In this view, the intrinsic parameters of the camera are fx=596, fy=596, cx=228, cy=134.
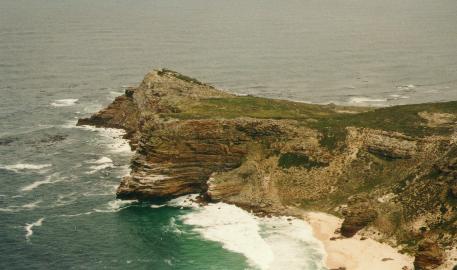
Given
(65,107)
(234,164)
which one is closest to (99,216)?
(234,164)

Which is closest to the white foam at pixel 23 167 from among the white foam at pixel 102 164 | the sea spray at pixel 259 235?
the white foam at pixel 102 164

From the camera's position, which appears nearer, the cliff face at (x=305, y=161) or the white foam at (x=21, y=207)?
the cliff face at (x=305, y=161)

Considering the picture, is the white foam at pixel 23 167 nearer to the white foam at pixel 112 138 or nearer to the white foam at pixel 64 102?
the white foam at pixel 112 138

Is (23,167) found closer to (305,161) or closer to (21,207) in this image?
(21,207)

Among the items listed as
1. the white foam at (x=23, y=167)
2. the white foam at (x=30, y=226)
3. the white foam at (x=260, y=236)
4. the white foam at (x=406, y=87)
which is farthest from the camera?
the white foam at (x=406, y=87)

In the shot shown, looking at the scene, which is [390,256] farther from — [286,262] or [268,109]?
[268,109]

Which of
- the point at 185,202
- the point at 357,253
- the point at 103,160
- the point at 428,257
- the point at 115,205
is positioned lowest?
the point at 357,253

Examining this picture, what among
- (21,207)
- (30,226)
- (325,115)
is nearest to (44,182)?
(21,207)
